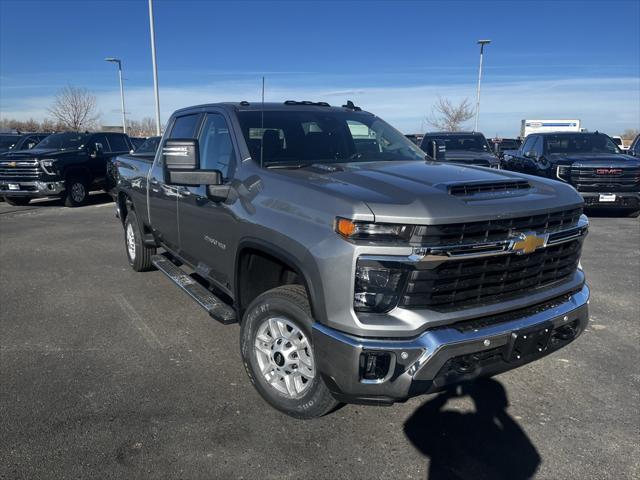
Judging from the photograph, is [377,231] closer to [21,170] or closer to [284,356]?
[284,356]

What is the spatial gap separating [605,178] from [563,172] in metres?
0.79

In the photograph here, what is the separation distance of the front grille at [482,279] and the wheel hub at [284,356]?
2.46 feet

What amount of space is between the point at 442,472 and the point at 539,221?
1479 mm

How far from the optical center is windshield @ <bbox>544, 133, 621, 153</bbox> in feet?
38.3

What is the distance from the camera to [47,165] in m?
12.5

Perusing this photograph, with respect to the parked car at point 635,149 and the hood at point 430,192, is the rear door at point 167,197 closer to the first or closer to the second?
the hood at point 430,192

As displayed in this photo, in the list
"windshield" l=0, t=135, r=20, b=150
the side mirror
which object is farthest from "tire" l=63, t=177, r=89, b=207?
the side mirror

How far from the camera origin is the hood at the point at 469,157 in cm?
1133

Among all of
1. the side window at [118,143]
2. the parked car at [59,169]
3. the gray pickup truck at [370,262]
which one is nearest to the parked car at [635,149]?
the gray pickup truck at [370,262]

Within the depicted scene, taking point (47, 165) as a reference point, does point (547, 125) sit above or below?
above

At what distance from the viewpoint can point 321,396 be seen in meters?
2.92

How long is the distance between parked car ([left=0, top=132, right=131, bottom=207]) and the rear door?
28.0 feet

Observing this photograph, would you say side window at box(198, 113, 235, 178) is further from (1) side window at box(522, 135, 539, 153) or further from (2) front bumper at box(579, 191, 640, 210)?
(1) side window at box(522, 135, 539, 153)

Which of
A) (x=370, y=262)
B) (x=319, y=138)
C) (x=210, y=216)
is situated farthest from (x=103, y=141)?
(x=370, y=262)
